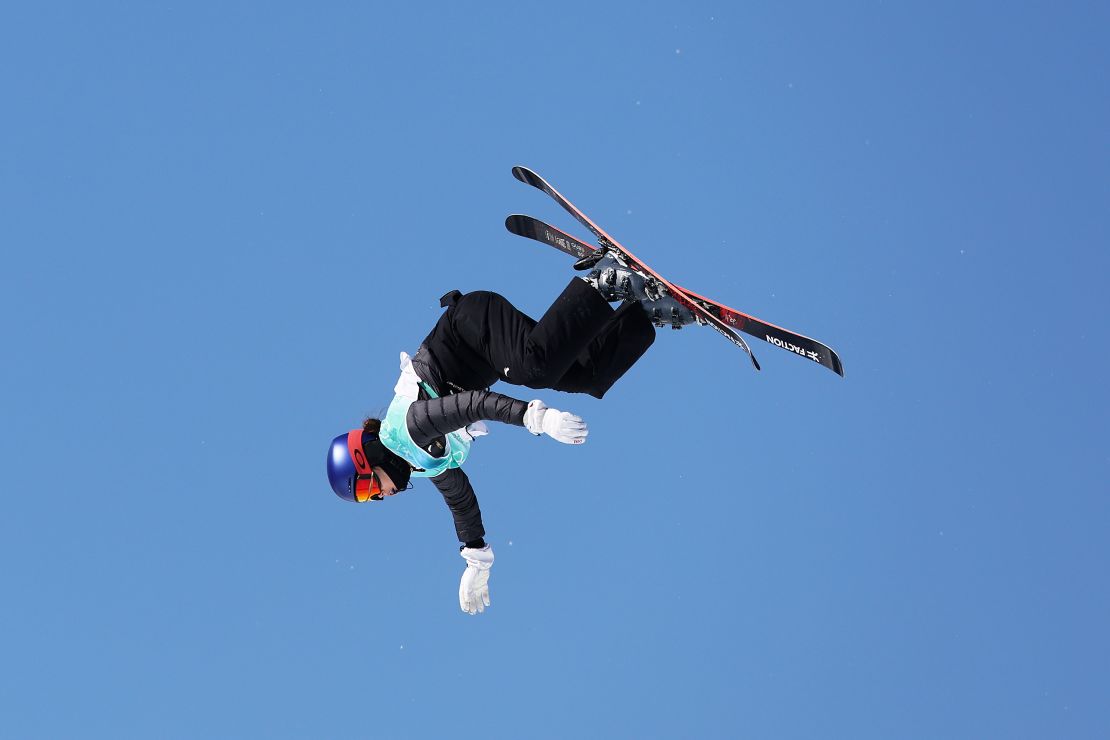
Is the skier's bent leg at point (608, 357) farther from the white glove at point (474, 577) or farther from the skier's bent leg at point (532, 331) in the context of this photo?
the white glove at point (474, 577)

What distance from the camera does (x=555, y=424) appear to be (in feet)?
17.5

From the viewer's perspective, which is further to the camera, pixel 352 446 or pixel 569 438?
pixel 352 446

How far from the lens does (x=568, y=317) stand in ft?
19.3

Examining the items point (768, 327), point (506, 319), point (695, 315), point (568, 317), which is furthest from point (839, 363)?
point (506, 319)

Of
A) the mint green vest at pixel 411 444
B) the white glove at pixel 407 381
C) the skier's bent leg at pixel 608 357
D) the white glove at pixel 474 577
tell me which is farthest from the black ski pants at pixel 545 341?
the white glove at pixel 474 577

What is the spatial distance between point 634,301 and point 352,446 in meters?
1.48

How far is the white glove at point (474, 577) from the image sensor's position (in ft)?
22.5

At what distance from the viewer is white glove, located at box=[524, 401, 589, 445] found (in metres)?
5.29

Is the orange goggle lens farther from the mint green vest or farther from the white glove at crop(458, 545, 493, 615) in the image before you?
the white glove at crop(458, 545, 493, 615)

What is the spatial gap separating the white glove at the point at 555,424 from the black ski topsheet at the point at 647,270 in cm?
79

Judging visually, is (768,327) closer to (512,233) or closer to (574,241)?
(574,241)

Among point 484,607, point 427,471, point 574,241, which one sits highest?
point 574,241

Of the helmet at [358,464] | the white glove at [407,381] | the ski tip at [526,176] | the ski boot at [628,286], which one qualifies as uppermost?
the ski tip at [526,176]

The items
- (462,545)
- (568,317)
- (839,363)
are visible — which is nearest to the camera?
(839,363)
